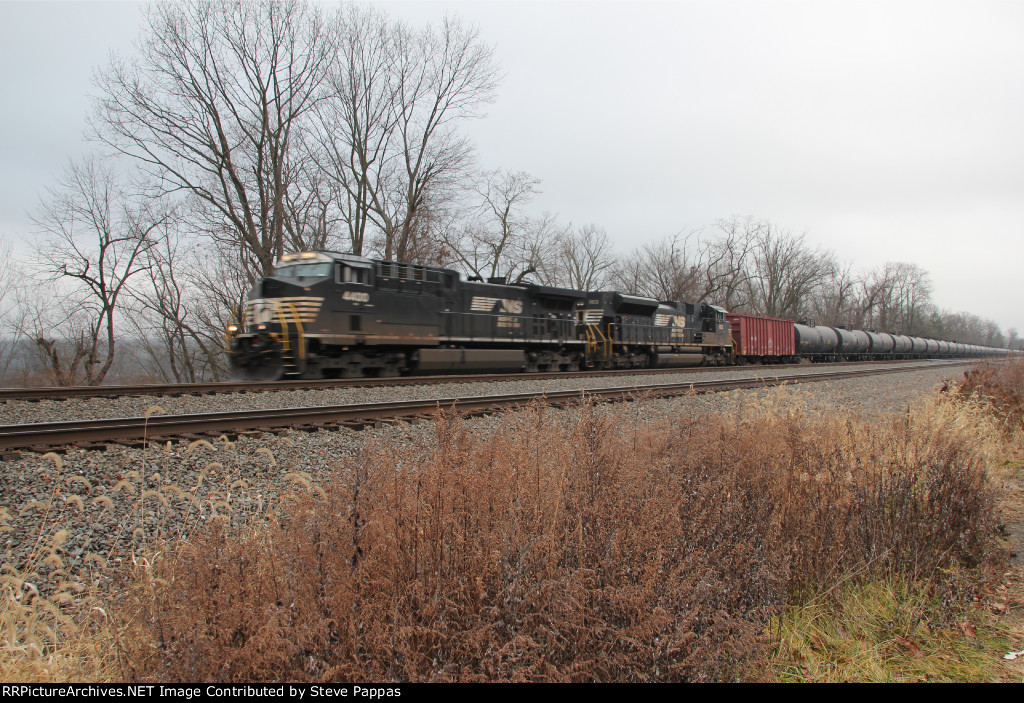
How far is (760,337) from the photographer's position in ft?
104

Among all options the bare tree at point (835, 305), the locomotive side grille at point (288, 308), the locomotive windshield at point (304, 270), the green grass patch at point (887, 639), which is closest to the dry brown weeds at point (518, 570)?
the green grass patch at point (887, 639)

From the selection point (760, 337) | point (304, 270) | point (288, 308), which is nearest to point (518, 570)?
point (288, 308)

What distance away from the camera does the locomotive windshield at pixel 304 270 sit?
44.3 feet

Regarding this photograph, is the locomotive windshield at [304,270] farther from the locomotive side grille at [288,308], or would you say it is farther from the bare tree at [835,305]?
the bare tree at [835,305]

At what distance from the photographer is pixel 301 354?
42.5 ft

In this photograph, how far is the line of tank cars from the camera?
13266mm

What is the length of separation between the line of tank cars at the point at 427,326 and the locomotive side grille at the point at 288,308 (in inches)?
0.9

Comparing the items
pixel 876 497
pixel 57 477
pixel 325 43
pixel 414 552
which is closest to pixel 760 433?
pixel 876 497

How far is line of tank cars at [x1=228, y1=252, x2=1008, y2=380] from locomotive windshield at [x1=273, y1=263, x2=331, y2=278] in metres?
0.03

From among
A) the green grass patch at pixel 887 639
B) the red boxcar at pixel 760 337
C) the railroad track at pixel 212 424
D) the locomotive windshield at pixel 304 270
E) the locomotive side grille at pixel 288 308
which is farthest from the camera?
the red boxcar at pixel 760 337

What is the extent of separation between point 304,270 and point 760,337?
25885mm

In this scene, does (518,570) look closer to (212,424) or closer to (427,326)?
(212,424)

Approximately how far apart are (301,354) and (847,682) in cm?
1201

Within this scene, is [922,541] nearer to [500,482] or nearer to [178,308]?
[500,482]
